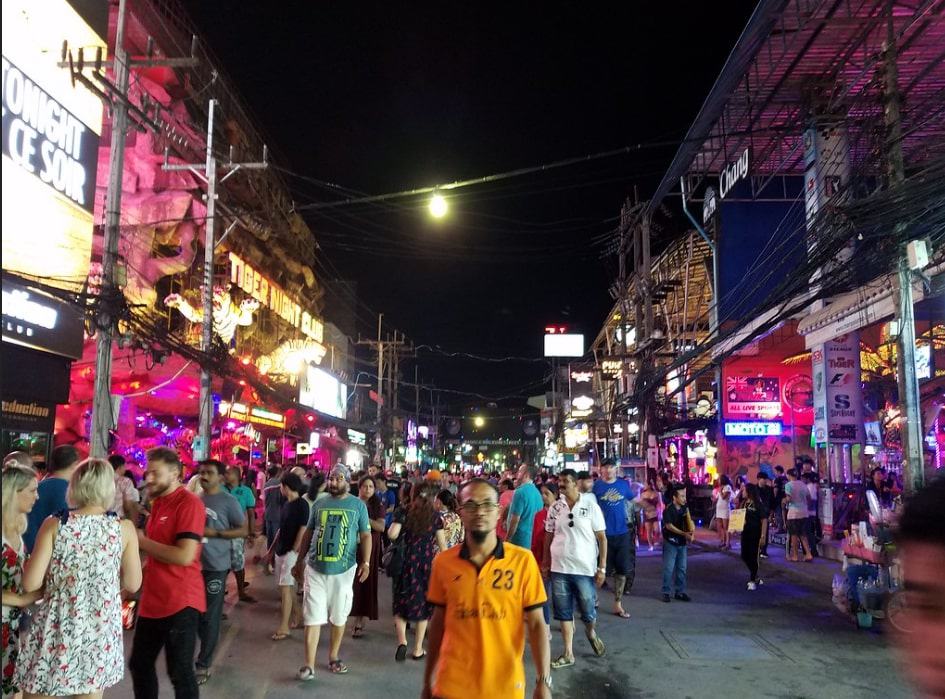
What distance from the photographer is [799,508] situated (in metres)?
14.5

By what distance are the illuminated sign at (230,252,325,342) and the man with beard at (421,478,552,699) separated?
24.0 metres

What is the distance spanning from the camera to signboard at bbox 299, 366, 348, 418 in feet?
107

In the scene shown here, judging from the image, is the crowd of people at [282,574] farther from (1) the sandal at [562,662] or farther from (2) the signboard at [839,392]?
(2) the signboard at [839,392]

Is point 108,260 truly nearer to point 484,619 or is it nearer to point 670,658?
point 670,658

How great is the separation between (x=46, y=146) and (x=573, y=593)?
11334mm

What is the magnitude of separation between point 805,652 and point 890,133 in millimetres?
7254

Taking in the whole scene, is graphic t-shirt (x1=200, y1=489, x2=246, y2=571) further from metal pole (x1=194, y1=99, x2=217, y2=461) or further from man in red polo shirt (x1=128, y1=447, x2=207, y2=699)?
metal pole (x1=194, y1=99, x2=217, y2=461)

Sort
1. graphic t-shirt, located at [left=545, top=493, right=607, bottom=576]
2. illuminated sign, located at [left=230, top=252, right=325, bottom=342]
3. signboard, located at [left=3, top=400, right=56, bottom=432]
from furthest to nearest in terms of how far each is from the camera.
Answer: illuminated sign, located at [left=230, top=252, right=325, bottom=342] < signboard, located at [left=3, top=400, right=56, bottom=432] < graphic t-shirt, located at [left=545, top=493, right=607, bottom=576]

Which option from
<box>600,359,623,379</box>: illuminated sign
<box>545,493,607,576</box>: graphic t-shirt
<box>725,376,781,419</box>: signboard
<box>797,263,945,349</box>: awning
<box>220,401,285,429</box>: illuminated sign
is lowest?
<box>545,493,607,576</box>: graphic t-shirt

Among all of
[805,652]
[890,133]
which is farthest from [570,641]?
[890,133]

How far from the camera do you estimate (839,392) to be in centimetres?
1633

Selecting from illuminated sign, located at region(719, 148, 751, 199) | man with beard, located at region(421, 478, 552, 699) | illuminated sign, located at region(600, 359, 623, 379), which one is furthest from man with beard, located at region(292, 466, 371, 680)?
illuminated sign, located at region(600, 359, 623, 379)

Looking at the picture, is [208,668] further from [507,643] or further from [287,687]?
[507,643]

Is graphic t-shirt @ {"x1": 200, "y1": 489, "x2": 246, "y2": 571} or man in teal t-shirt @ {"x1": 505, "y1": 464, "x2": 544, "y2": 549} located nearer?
graphic t-shirt @ {"x1": 200, "y1": 489, "x2": 246, "y2": 571}
